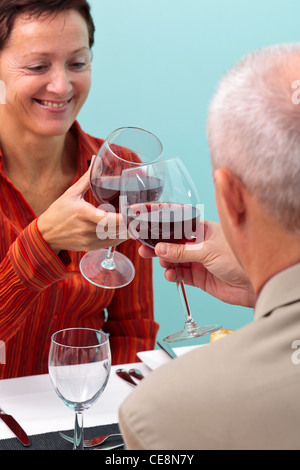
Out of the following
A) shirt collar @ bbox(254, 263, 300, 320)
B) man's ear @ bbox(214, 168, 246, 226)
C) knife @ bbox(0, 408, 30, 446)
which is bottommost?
knife @ bbox(0, 408, 30, 446)

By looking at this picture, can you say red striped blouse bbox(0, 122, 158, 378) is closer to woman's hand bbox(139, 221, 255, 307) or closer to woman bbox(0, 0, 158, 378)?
woman bbox(0, 0, 158, 378)

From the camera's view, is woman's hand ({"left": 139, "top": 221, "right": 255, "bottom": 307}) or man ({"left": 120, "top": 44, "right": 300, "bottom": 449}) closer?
man ({"left": 120, "top": 44, "right": 300, "bottom": 449})

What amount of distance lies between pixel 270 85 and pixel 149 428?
43 centimetres

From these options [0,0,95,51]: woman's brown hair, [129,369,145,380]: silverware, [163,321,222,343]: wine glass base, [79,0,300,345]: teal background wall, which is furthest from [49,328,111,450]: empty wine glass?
[79,0,300,345]: teal background wall

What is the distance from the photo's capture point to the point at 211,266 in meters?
1.48

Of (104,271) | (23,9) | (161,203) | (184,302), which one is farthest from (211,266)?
(23,9)

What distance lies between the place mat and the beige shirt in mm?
533

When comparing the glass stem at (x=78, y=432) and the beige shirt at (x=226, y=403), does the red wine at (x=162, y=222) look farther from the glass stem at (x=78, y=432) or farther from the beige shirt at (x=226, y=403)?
the beige shirt at (x=226, y=403)

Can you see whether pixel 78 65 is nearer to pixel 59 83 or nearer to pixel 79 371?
pixel 59 83

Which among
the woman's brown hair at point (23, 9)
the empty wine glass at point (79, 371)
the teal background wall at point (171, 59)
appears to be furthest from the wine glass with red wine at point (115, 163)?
the teal background wall at point (171, 59)

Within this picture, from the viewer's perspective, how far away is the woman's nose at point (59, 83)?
186 cm

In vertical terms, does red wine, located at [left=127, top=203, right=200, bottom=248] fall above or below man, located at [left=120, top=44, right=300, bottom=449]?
above

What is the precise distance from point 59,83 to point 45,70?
54 mm

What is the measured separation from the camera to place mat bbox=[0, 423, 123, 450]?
4.13 feet
